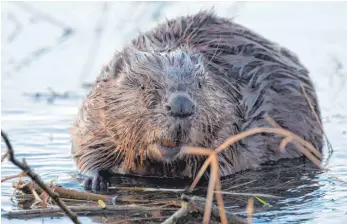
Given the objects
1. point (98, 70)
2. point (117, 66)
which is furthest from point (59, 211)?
point (98, 70)

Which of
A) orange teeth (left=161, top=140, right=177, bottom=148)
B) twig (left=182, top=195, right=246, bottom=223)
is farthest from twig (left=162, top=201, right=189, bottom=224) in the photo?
orange teeth (left=161, top=140, right=177, bottom=148)

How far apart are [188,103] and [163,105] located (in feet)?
0.56

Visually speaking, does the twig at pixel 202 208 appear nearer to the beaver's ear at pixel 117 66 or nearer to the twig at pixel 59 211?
the twig at pixel 59 211

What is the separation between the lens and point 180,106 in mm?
4074

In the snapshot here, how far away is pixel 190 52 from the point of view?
4.82 meters

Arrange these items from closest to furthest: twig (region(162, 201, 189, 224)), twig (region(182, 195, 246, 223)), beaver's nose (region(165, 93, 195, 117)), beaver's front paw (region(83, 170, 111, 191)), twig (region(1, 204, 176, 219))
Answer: twig (region(162, 201, 189, 224)) < twig (region(182, 195, 246, 223)) < twig (region(1, 204, 176, 219)) < beaver's nose (region(165, 93, 195, 117)) < beaver's front paw (region(83, 170, 111, 191))

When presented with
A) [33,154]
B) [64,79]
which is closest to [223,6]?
[64,79]

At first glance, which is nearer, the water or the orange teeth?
the orange teeth

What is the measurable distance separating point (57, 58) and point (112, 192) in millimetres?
3698

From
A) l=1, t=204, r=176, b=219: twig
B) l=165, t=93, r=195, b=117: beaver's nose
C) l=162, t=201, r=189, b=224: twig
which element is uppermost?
l=165, t=93, r=195, b=117: beaver's nose

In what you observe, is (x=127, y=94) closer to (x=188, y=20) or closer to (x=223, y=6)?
(x=188, y=20)

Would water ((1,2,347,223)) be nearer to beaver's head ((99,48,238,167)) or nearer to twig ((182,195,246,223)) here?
beaver's head ((99,48,238,167))

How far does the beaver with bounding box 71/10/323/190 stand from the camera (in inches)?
171

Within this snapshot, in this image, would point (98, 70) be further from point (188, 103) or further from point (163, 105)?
point (188, 103)
